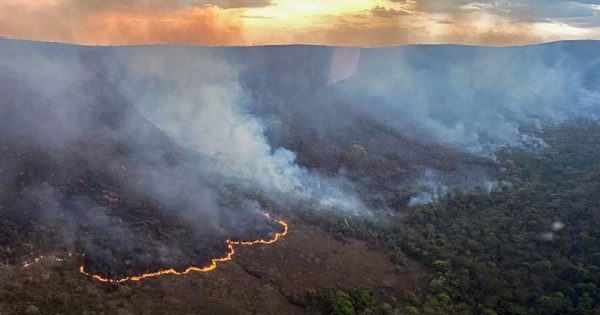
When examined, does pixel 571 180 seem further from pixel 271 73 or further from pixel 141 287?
pixel 141 287

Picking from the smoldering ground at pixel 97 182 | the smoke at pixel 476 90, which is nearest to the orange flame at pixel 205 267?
the smoldering ground at pixel 97 182

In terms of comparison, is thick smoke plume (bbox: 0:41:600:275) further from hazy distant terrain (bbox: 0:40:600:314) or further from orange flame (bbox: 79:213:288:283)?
orange flame (bbox: 79:213:288:283)

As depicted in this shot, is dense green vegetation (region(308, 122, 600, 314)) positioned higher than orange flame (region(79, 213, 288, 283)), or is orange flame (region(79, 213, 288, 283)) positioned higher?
orange flame (region(79, 213, 288, 283))

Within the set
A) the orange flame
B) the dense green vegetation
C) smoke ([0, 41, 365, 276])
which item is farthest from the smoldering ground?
the dense green vegetation

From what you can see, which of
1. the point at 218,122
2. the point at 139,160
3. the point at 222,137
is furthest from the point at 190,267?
the point at 218,122

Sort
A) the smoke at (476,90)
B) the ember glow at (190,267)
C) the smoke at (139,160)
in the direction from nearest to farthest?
the ember glow at (190,267), the smoke at (139,160), the smoke at (476,90)

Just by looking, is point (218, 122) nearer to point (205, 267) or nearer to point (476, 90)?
point (205, 267)

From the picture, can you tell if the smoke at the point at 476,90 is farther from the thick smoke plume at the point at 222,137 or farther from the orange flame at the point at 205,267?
the orange flame at the point at 205,267
